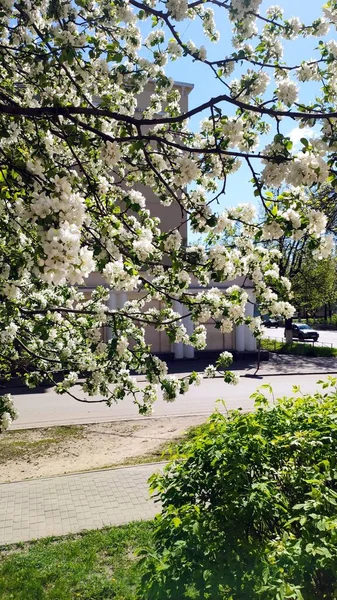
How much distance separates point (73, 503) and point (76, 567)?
1.93 metres

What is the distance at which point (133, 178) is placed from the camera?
16.6 feet

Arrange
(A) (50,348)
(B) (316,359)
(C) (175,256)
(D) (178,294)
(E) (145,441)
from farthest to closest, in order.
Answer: (B) (316,359)
(E) (145,441)
(A) (50,348)
(D) (178,294)
(C) (175,256)

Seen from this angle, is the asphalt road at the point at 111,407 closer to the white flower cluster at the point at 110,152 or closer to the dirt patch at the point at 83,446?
the dirt patch at the point at 83,446

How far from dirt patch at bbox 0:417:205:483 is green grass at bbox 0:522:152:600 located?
2.85 metres

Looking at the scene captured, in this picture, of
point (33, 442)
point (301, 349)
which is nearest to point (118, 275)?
point (33, 442)

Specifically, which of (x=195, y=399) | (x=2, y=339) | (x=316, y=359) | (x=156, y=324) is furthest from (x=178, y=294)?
(x=316, y=359)

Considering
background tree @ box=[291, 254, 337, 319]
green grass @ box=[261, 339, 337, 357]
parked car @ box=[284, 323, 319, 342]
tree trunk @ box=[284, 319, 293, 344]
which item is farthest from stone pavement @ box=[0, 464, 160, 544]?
parked car @ box=[284, 323, 319, 342]

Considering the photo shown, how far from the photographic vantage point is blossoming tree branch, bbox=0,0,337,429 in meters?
3.00

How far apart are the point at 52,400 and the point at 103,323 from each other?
1160 centimetres

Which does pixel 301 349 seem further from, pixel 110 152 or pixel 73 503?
pixel 110 152

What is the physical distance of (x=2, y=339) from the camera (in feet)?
15.5

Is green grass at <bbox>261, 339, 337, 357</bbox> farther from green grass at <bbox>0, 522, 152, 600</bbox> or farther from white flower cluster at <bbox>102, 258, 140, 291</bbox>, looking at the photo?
white flower cluster at <bbox>102, 258, 140, 291</bbox>

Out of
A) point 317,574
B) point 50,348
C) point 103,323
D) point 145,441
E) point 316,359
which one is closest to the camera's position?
point 317,574

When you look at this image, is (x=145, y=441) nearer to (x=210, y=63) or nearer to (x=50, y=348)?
(x=50, y=348)
